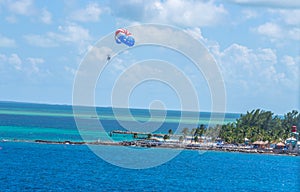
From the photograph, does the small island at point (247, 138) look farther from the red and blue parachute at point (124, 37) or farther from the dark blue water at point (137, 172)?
the red and blue parachute at point (124, 37)

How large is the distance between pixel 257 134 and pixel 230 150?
50.6ft

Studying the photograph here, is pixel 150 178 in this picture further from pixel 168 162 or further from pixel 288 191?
pixel 168 162

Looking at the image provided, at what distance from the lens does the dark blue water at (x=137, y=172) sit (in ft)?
246

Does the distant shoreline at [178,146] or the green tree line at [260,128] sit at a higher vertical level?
the green tree line at [260,128]

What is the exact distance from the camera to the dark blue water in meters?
75.0

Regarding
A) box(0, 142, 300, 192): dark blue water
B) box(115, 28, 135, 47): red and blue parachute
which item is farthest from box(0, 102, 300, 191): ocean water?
box(115, 28, 135, 47): red and blue parachute

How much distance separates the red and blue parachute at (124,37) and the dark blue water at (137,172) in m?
18.5

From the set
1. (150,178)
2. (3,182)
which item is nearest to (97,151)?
(150,178)

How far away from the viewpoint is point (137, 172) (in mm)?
90500

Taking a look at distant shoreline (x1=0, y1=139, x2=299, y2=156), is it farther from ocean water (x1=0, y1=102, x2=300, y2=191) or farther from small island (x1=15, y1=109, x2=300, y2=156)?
ocean water (x1=0, y1=102, x2=300, y2=191)

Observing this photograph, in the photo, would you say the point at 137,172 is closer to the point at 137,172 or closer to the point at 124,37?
the point at 137,172

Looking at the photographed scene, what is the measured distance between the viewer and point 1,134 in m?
154

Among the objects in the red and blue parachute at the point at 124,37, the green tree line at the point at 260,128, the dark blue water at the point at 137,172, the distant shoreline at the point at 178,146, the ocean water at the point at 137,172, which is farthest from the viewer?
the green tree line at the point at 260,128

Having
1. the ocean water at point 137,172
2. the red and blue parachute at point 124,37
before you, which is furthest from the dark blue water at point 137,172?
the red and blue parachute at point 124,37
